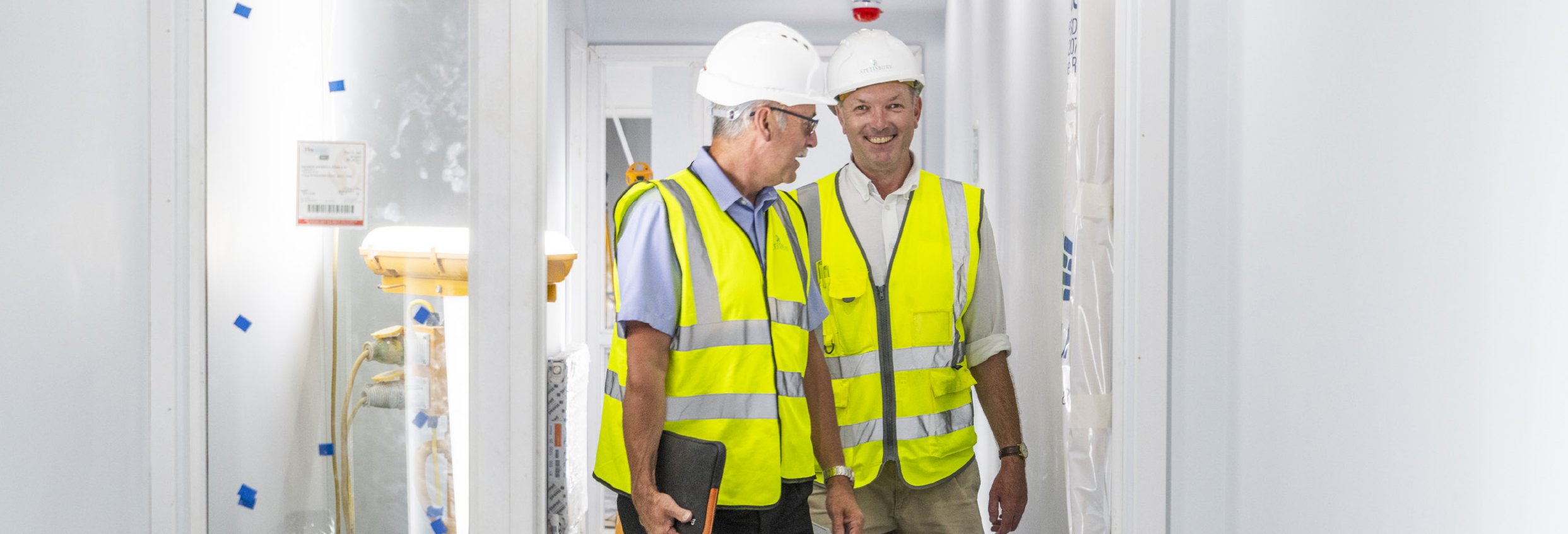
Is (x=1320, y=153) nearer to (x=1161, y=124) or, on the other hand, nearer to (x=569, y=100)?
(x=1161, y=124)

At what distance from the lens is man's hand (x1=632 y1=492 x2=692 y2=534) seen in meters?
1.72

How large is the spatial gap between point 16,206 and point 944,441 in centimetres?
163

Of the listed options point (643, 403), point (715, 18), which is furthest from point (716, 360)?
point (715, 18)

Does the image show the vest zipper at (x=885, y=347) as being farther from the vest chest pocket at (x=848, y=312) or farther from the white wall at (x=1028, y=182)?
the white wall at (x=1028, y=182)

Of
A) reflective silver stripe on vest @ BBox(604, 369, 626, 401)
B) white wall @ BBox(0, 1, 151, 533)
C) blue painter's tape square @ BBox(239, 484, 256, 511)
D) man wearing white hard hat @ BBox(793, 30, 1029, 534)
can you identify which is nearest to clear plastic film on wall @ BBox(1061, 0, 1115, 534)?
man wearing white hard hat @ BBox(793, 30, 1029, 534)

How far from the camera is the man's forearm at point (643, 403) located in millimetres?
1732

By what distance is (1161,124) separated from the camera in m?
1.55

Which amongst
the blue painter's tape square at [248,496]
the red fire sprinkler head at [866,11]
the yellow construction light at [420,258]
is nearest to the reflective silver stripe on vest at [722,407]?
the yellow construction light at [420,258]

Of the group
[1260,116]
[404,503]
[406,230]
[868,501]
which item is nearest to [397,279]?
[406,230]

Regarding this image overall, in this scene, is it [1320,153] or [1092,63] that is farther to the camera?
[1092,63]

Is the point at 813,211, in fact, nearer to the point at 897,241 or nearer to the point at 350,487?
the point at 897,241

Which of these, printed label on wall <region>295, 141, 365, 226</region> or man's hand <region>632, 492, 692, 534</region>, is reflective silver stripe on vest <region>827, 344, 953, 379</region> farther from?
printed label on wall <region>295, 141, 365, 226</region>

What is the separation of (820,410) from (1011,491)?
0.46 m

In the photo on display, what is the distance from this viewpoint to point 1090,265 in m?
1.75
